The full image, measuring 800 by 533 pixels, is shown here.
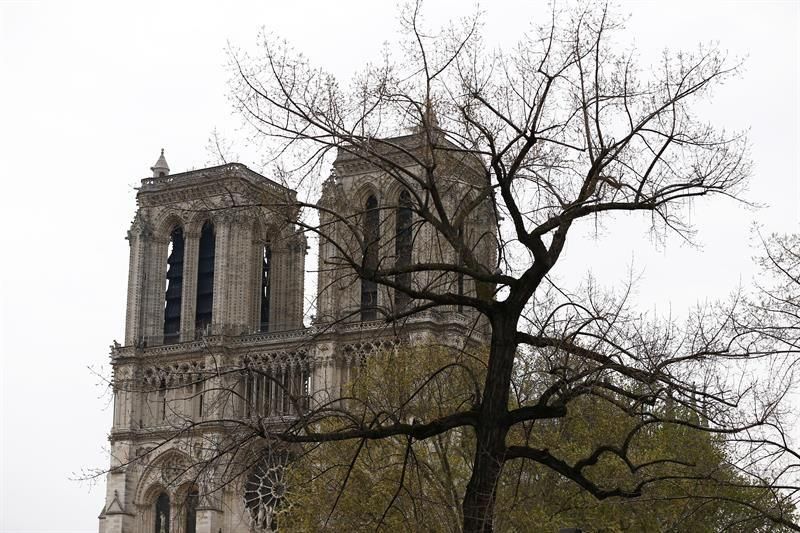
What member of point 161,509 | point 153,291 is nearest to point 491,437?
point 153,291

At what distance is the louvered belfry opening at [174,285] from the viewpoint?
64.8 meters

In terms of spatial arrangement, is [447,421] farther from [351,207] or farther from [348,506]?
[348,506]

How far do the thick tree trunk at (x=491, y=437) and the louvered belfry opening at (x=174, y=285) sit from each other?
2133 inches

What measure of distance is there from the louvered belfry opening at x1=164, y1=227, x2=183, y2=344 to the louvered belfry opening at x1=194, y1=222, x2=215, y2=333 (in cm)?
120

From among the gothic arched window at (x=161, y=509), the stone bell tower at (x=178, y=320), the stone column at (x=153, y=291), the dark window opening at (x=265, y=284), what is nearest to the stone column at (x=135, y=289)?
the stone bell tower at (x=178, y=320)

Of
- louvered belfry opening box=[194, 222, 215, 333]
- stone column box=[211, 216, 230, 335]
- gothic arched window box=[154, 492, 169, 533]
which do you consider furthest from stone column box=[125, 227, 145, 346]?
gothic arched window box=[154, 492, 169, 533]

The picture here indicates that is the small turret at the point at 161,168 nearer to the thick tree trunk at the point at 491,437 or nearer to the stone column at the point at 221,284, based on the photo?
the stone column at the point at 221,284

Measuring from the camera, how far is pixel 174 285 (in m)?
65.2

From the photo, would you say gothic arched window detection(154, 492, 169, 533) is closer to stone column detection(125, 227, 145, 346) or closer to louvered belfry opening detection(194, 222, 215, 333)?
stone column detection(125, 227, 145, 346)

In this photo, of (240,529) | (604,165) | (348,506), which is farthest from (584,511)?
(240,529)

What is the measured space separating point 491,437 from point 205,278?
5363cm

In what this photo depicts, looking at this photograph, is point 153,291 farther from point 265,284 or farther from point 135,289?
point 265,284

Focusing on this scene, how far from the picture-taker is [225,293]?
61656 mm

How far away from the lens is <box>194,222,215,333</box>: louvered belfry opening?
63500 millimetres
